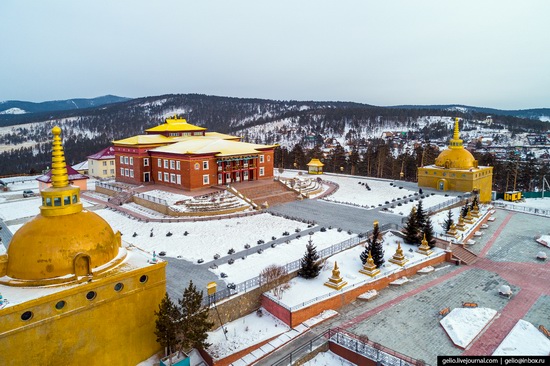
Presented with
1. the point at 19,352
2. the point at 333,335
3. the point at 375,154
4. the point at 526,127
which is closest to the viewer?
the point at 19,352

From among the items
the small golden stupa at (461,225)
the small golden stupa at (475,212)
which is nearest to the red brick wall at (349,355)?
Answer: the small golden stupa at (461,225)

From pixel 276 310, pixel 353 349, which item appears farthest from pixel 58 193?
pixel 353 349

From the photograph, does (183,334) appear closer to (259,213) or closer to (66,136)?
(259,213)

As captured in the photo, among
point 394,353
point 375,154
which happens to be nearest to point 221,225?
point 394,353

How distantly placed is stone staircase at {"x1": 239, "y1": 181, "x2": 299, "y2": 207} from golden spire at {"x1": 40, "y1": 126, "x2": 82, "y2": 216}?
20.7 metres

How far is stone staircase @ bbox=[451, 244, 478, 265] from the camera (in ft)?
69.0

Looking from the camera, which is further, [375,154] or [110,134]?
[110,134]

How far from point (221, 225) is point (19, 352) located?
17.1 meters

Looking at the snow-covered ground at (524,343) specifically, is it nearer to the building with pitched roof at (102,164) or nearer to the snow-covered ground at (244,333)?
the snow-covered ground at (244,333)

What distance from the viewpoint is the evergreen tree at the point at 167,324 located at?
11805 mm

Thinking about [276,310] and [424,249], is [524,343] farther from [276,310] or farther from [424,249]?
[276,310]

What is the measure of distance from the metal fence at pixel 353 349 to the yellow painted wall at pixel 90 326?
493 cm

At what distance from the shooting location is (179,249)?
21625 mm

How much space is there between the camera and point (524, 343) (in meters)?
12.9
